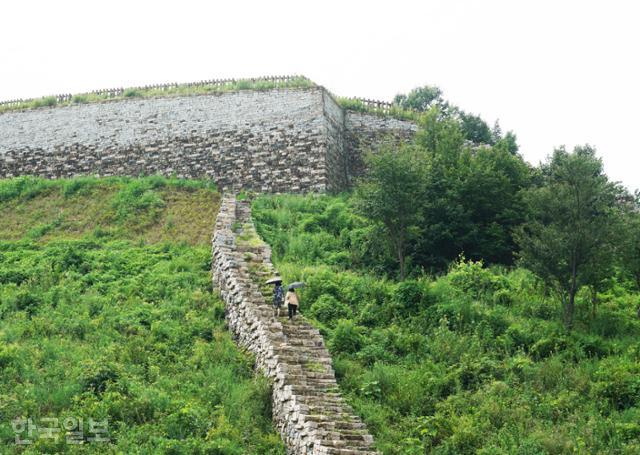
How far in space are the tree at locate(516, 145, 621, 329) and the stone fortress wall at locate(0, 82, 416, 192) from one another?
10289 millimetres

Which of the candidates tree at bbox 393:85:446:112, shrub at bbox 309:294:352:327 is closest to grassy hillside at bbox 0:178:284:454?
shrub at bbox 309:294:352:327

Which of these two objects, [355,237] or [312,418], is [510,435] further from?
[355,237]

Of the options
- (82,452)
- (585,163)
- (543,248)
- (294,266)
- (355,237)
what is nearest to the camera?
(82,452)

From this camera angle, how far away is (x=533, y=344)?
54.6 feet

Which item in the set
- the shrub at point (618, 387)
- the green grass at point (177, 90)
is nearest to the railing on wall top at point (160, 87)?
the green grass at point (177, 90)

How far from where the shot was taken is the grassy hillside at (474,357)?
13.4 metres

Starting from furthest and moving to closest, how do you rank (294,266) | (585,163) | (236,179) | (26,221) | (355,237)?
(236,179), (26,221), (355,237), (294,266), (585,163)

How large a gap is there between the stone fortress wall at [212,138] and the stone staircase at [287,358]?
827cm

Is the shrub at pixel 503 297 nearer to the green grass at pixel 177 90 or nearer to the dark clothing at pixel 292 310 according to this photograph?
the dark clothing at pixel 292 310

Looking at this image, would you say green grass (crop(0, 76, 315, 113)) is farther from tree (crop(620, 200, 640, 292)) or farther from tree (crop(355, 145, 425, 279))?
tree (crop(620, 200, 640, 292))

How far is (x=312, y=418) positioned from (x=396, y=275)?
9285 mm

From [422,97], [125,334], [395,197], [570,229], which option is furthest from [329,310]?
[422,97]

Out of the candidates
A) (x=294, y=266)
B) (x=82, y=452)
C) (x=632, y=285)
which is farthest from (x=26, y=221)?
(x=632, y=285)

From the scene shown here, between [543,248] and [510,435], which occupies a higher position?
[543,248]
